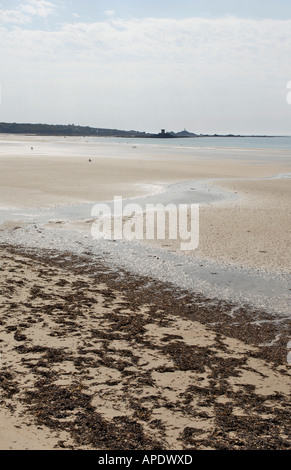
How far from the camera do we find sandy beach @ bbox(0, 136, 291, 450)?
3.96 meters

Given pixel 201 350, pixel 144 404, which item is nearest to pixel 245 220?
pixel 201 350

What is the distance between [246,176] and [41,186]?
1302 cm

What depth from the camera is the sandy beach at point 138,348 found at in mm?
3957

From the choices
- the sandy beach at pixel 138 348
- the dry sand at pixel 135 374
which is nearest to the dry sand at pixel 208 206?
the sandy beach at pixel 138 348

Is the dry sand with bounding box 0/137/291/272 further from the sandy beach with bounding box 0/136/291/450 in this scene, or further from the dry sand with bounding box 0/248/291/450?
the dry sand with bounding box 0/248/291/450

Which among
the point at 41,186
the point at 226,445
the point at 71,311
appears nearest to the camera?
the point at 226,445

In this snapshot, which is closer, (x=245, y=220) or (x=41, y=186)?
(x=245, y=220)

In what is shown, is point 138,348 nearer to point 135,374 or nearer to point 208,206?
point 135,374

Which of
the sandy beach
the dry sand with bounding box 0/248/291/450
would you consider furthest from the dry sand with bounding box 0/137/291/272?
the dry sand with bounding box 0/248/291/450

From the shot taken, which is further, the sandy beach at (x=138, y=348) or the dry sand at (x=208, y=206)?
the dry sand at (x=208, y=206)

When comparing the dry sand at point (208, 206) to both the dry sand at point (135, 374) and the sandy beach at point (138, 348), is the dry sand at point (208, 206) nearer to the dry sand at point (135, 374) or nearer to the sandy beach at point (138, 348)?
the sandy beach at point (138, 348)

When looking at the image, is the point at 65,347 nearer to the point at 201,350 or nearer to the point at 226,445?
the point at 201,350

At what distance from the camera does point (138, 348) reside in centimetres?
558

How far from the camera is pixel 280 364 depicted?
5332 millimetres
